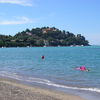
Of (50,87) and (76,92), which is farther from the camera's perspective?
(50,87)

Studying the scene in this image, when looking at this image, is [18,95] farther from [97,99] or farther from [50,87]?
[50,87]

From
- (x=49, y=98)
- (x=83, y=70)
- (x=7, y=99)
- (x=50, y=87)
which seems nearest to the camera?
(x=7, y=99)

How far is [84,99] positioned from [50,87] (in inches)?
214

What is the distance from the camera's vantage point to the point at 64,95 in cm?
1883

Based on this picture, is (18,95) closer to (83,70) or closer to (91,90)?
(91,90)

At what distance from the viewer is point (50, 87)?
22703 millimetres

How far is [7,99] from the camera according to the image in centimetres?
1539

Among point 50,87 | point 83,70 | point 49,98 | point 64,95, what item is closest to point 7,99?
point 49,98

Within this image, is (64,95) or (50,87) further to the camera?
(50,87)

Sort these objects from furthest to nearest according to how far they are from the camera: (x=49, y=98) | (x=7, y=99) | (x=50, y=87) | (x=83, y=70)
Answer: (x=83, y=70) → (x=50, y=87) → (x=49, y=98) → (x=7, y=99)

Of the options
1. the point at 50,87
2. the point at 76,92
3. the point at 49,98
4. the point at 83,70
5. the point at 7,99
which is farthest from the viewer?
the point at 83,70

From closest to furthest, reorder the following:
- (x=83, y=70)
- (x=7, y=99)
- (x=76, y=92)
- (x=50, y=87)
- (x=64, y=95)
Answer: (x=7, y=99)
(x=64, y=95)
(x=76, y=92)
(x=50, y=87)
(x=83, y=70)

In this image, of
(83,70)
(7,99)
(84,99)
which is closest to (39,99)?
(7,99)

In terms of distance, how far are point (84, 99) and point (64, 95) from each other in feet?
5.32
